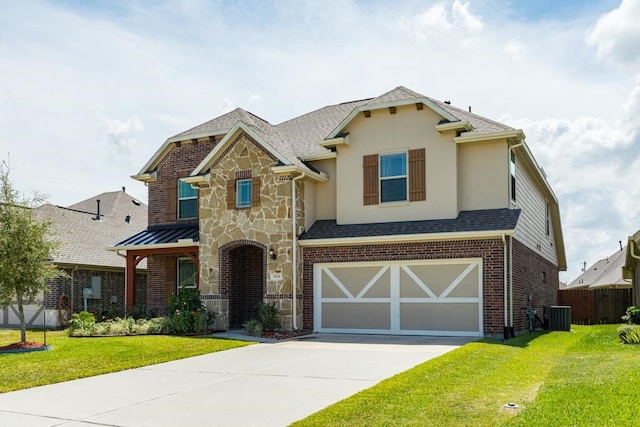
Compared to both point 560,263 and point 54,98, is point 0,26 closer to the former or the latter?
point 54,98

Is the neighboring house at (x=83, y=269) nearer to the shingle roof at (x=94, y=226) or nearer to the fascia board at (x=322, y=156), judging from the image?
the shingle roof at (x=94, y=226)

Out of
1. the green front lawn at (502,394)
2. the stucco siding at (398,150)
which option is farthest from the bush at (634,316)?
the green front lawn at (502,394)

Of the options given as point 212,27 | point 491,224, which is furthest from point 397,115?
point 212,27

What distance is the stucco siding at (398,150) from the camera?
59.7ft

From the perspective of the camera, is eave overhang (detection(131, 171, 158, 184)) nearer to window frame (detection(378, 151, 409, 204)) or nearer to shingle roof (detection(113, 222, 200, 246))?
shingle roof (detection(113, 222, 200, 246))

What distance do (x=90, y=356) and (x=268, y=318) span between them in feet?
18.9

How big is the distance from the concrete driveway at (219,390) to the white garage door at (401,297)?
2981 mm

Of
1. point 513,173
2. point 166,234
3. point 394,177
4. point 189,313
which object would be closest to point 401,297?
point 394,177

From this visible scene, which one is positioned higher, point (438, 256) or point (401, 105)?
point (401, 105)

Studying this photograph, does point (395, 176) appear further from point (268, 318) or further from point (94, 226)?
point (94, 226)

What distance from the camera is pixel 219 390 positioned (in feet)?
31.0

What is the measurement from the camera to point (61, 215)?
2684cm

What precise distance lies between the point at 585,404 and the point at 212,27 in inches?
442

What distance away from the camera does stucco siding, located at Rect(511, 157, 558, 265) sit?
1947 centimetres
